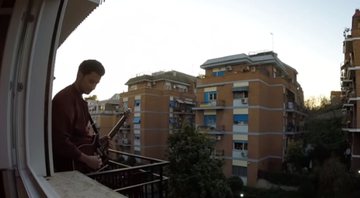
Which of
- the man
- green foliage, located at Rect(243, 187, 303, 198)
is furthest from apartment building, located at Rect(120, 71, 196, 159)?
the man

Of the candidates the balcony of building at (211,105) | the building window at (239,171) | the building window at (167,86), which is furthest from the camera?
the building window at (167,86)

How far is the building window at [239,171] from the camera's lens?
19172 millimetres

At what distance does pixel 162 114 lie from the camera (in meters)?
28.5

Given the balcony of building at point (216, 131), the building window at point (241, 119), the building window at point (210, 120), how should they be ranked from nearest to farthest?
the building window at point (241, 119), the balcony of building at point (216, 131), the building window at point (210, 120)

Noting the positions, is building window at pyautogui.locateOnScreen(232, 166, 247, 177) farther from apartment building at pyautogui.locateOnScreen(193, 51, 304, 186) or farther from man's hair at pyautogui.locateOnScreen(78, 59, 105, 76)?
man's hair at pyautogui.locateOnScreen(78, 59, 105, 76)

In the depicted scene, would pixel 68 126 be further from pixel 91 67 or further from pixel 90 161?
pixel 91 67

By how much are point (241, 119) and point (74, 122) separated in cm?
1853

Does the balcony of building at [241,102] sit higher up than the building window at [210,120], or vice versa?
the balcony of building at [241,102]

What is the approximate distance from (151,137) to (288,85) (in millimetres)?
12062

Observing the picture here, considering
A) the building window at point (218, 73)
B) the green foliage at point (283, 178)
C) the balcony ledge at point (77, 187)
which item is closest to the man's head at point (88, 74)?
the balcony ledge at point (77, 187)

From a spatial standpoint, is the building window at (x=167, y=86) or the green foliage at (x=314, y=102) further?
the green foliage at (x=314, y=102)

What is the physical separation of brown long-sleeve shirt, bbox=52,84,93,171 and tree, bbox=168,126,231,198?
12.2 m

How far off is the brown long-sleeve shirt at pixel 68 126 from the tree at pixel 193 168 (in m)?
12.2

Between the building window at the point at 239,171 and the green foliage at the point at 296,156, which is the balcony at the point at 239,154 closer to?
the building window at the point at 239,171
